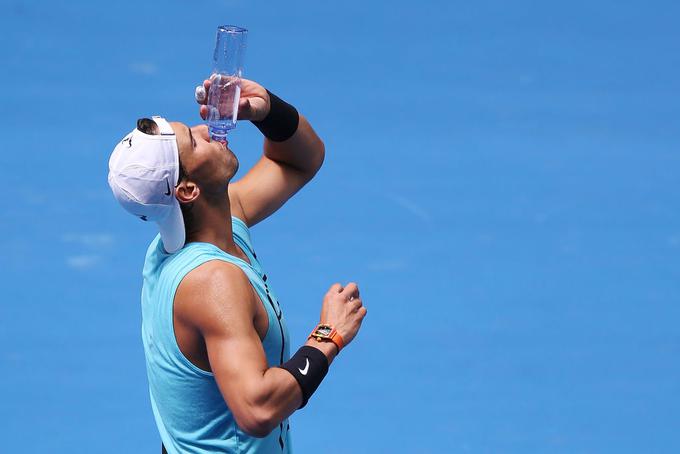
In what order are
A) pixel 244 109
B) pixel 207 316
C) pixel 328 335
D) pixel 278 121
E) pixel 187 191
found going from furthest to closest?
pixel 278 121 < pixel 244 109 < pixel 187 191 < pixel 328 335 < pixel 207 316

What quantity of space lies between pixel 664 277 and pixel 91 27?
15.7 ft

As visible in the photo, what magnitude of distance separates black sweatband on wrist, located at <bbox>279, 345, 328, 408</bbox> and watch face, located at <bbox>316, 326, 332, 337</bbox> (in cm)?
7

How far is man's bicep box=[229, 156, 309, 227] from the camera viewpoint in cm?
456

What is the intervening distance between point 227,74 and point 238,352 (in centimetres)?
115

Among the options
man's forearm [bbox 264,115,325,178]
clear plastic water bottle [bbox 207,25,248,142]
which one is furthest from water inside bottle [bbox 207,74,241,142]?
man's forearm [bbox 264,115,325,178]

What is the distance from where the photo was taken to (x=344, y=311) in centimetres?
381

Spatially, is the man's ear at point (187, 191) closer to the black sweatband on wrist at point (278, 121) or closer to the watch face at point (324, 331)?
the watch face at point (324, 331)

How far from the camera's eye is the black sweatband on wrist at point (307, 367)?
11.8ft

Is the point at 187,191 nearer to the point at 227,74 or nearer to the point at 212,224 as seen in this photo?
the point at 212,224

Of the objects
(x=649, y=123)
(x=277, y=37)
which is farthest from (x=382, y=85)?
(x=649, y=123)

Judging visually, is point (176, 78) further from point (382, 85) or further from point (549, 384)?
point (549, 384)

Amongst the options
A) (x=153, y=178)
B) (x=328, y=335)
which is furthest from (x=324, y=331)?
(x=153, y=178)

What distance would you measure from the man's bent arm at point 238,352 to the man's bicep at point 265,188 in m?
0.90

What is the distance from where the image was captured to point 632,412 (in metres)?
6.64
